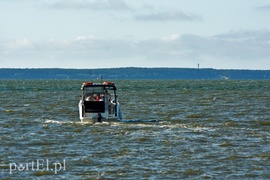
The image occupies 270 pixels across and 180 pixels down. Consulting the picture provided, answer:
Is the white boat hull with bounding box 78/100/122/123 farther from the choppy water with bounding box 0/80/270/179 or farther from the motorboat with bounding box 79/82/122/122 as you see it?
the choppy water with bounding box 0/80/270/179

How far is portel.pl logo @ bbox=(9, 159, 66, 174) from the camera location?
2947cm

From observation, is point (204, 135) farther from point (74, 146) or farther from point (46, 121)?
point (46, 121)

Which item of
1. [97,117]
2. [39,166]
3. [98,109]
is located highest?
[98,109]

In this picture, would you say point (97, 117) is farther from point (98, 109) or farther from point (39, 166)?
point (39, 166)

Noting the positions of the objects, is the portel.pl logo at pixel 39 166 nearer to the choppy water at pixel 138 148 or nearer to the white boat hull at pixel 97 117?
the choppy water at pixel 138 148

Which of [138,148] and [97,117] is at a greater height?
[97,117]

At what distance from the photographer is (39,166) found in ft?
99.2

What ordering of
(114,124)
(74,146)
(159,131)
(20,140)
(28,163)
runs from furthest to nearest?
1. (114,124)
2. (159,131)
3. (20,140)
4. (74,146)
5. (28,163)

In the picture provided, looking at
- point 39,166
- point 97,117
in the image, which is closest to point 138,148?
point 39,166

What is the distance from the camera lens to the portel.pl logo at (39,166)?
96.7 feet

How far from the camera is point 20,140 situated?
39031mm

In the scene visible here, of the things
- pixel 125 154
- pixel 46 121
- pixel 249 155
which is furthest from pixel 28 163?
pixel 46 121

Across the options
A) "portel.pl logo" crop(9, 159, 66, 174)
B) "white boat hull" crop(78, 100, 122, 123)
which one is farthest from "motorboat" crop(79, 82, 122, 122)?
"portel.pl logo" crop(9, 159, 66, 174)

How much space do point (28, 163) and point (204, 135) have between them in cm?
1296
